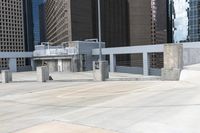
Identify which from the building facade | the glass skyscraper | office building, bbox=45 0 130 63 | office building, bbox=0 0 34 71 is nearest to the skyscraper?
the glass skyscraper

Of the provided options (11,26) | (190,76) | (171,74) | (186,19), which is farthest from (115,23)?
(190,76)

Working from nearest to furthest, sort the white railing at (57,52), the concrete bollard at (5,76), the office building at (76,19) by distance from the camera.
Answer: the concrete bollard at (5,76) < the white railing at (57,52) < the office building at (76,19)

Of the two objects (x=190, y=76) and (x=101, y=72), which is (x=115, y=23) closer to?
(x=101, y=72)

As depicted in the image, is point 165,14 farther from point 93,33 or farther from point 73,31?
point 73,31

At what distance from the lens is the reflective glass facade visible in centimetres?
11977

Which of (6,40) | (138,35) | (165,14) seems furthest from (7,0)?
(165,14)

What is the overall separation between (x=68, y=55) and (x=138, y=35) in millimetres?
93013

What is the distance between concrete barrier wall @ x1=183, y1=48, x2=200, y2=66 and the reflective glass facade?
90.7 m

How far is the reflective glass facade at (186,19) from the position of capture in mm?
119769

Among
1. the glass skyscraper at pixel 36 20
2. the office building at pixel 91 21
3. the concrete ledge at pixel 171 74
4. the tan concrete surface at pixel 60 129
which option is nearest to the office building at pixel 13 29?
the glass skyscraper at pixel 36 20

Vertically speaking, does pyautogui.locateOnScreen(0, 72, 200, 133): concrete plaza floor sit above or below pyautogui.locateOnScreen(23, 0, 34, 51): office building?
below

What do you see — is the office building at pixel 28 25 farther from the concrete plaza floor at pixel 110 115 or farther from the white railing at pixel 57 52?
the concrete plaza floor at pixel 110 115

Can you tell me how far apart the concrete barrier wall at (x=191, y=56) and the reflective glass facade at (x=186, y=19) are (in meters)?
90.7

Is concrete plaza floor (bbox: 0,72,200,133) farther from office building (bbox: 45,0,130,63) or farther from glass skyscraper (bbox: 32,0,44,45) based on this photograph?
glass skyscraper (bbox: 32,0,44,45)
